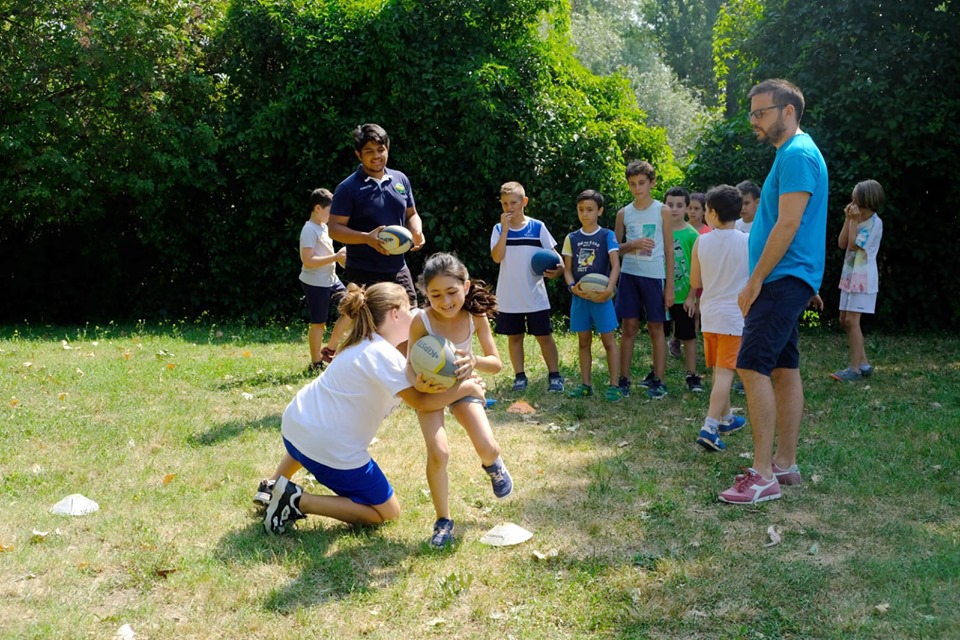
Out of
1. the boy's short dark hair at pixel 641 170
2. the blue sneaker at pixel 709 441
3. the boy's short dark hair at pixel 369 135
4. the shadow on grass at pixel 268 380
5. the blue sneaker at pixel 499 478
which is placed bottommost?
the shadow on grass at pixel 268 380

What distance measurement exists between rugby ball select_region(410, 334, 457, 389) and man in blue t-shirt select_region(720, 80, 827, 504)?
1.72 meters

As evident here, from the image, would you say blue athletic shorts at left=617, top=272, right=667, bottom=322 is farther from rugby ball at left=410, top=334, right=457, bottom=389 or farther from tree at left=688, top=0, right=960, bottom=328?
tree at left=688, top=0, right=960, bottom=328

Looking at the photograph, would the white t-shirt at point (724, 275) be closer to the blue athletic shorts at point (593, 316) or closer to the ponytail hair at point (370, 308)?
the blue athletic shorts at point (593, 316)

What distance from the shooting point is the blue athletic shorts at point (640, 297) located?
747 cm

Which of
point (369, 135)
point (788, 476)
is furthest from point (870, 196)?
point (369, 135)

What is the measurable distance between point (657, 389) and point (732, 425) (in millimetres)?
1178

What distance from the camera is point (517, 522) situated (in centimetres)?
460

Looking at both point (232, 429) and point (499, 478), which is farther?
point (232, 429)

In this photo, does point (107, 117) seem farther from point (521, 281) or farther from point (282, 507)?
point (282, 507)

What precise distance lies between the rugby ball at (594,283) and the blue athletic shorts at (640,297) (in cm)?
41

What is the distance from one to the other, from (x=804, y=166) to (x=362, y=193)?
3206 mm

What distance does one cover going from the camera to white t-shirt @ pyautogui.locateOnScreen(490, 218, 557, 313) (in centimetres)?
759

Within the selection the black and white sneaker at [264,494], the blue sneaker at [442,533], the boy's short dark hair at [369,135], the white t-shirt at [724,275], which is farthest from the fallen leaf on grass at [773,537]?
the boy's short dark hair at [369,135]

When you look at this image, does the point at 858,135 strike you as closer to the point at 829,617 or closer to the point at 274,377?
the point at 274,377
